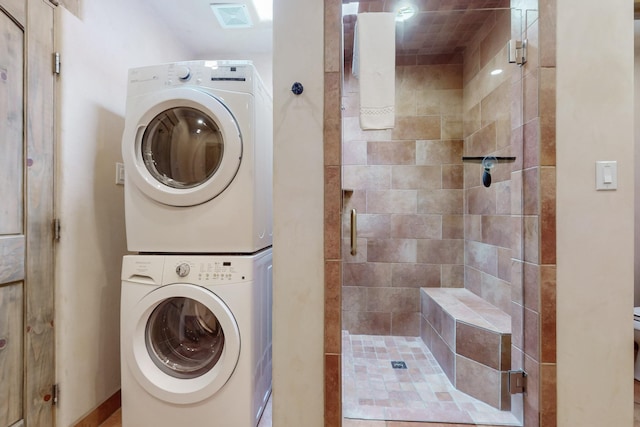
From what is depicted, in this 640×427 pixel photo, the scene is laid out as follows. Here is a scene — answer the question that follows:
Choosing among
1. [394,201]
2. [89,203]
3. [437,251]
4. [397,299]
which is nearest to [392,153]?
[394,201]

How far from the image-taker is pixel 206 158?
1.43m

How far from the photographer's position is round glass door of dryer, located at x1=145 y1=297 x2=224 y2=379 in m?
1.37

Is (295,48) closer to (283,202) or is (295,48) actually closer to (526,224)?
(283,202)

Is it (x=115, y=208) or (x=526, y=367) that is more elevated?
(x=115, y=208)

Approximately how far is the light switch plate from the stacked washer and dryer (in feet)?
4.80

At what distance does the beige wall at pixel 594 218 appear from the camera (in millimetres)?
1196

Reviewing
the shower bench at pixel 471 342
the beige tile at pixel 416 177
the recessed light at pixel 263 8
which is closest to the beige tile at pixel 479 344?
the shower bench at pixel 471 342

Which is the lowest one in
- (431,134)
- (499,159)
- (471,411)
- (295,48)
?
(471,411)

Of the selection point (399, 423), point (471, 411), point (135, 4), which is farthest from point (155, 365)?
point (135, 4)

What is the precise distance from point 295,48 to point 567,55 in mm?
1136

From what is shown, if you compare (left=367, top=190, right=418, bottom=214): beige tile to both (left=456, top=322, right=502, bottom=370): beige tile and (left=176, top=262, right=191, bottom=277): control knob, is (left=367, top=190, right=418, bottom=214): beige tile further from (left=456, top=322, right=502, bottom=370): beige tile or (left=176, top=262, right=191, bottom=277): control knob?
(left=176, top=262, right=191, bottom=277): control knob

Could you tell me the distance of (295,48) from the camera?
4.10 ft

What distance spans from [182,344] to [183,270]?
43 cm

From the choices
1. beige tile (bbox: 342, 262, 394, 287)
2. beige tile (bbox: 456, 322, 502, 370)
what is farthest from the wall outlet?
beige tile (bbox: 456, 322, 502, 370)
